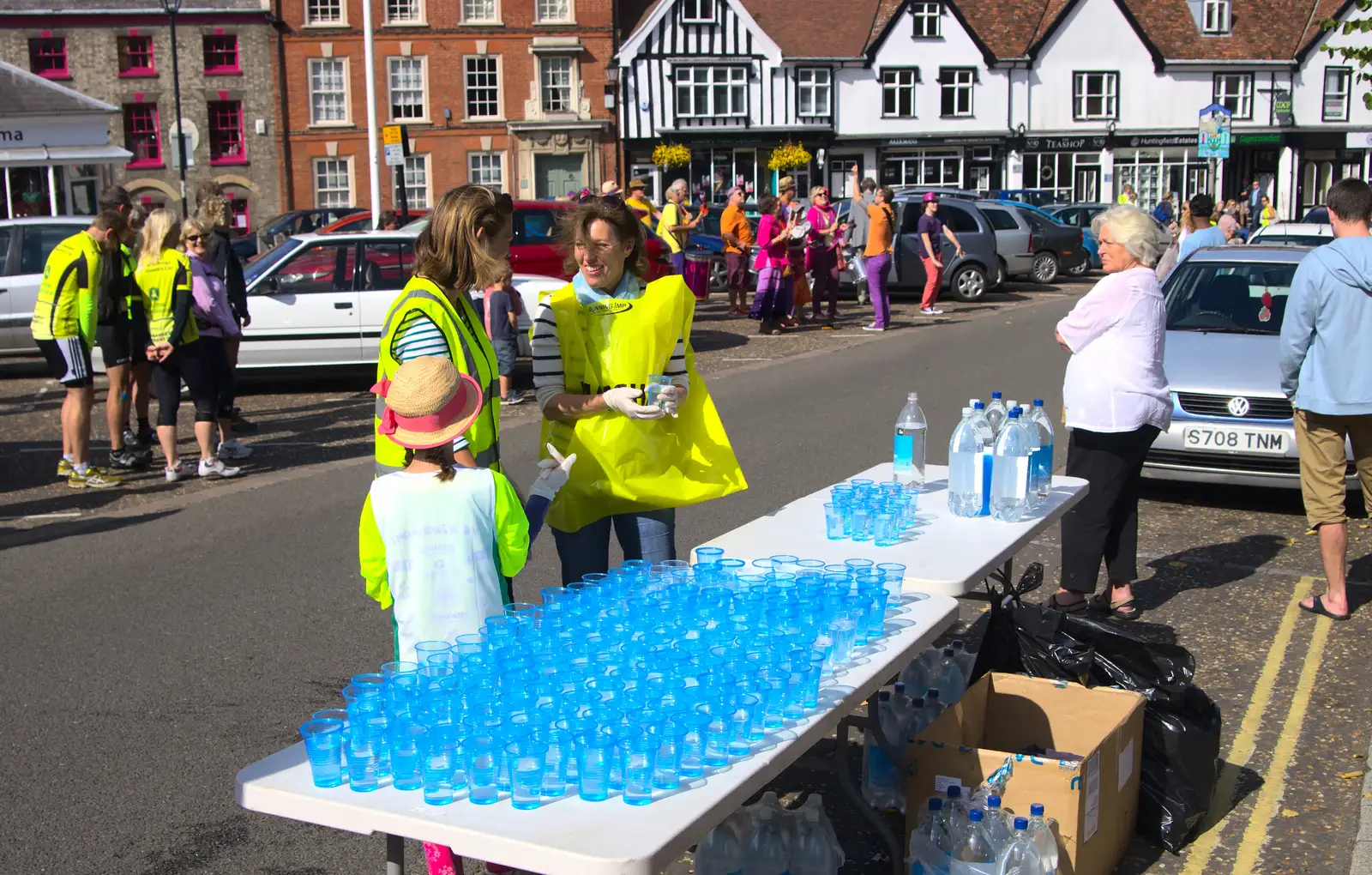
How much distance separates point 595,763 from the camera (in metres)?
2.86

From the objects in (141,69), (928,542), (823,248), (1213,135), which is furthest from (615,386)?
(141,69)

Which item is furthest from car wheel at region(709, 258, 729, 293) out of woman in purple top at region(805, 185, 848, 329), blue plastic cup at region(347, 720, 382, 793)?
blue plastic cup at region(347, 720, 382, 793)

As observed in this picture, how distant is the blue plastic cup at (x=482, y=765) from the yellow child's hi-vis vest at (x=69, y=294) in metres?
8.48

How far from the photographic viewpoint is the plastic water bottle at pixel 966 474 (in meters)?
5.33

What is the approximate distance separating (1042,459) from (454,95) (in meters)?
46.1

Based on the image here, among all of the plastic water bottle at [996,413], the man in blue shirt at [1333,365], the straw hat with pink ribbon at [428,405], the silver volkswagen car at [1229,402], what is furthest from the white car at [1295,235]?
the straw hat with pink ribbon at [428,405]

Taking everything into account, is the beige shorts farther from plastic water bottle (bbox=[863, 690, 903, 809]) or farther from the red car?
the red car

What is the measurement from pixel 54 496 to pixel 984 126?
160 feet

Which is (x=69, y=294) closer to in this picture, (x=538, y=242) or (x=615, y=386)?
(x=615, y=386)

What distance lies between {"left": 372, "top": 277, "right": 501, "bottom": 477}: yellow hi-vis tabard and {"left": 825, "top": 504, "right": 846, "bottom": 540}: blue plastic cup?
4.33ft

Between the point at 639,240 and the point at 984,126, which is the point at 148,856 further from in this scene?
the point at 984,126

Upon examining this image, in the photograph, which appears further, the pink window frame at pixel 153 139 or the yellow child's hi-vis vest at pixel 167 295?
the pink window frame at pixel 153 139

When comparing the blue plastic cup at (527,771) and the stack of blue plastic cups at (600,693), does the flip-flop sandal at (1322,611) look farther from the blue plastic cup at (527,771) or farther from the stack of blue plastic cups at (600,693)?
the blue plastic cup at (527,771)

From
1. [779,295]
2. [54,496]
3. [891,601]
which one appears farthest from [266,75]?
[891,601]
